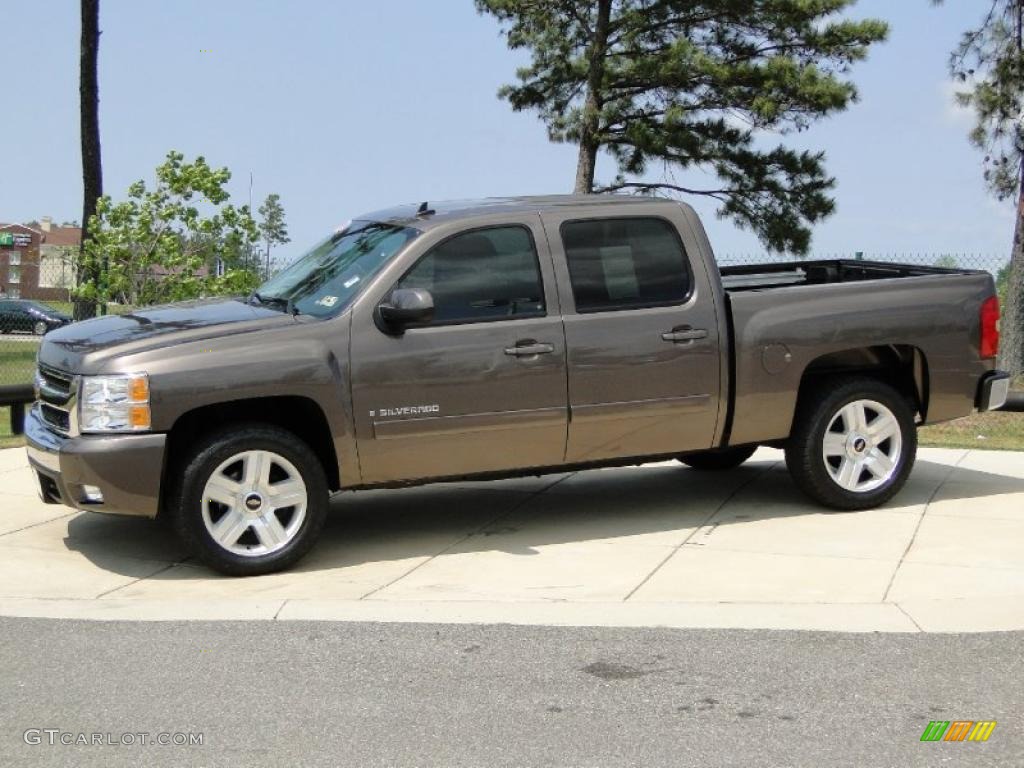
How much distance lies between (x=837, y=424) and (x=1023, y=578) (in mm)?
1721

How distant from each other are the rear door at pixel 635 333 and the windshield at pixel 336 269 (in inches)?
37.0

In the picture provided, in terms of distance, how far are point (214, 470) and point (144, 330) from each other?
88cm

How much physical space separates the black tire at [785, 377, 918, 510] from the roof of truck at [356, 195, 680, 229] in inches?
58.0

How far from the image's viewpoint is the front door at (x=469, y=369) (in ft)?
23.7

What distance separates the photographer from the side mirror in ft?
23.1

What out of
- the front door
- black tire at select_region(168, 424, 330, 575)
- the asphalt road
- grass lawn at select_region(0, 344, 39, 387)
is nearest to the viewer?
the asphalt road

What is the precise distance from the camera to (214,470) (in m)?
6.91

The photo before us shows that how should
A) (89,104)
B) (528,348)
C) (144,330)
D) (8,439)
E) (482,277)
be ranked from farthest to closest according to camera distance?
(89,104) < (8,439) < (482,277) < (528,348) < (144,330)

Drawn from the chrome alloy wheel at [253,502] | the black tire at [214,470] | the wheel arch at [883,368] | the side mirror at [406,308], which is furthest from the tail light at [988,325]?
the chrome alloy wheel at [253,502]

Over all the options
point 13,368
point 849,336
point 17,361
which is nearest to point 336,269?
point 849,336

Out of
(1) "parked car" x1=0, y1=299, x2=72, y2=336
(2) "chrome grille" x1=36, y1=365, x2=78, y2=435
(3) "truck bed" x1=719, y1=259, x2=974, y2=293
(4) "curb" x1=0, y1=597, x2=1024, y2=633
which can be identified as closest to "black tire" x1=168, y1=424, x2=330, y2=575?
(4) "curb" x1=0, y1=597, x2=1024, y2=633

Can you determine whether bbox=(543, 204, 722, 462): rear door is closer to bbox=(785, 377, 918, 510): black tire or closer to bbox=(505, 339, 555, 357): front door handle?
bbox=(505, 339, 555, 357): front door handle

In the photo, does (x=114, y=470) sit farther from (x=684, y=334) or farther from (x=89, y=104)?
(x=89, y=104)

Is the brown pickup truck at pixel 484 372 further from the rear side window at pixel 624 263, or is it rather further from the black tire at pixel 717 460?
the black tire at pixel 717 460
